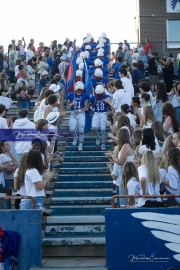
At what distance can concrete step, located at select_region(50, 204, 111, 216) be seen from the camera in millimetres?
12641

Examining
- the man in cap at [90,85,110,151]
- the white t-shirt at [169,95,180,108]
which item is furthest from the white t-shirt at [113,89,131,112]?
the white t-shirt at [169,95,180,108]

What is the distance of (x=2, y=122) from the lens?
14.2 meters

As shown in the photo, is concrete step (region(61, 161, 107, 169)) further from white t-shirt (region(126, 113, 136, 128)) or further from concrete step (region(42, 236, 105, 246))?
concrete step (region(42, 236, 105, 246))

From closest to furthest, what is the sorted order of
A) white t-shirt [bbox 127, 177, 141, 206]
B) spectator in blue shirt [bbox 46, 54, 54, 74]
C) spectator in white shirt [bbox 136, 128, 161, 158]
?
white t-shirt [bbox 127, 177, 141, 206] → spectator in white shirt [bbox 136, 128, 161, 158] → spectator in blue shirt [bbox 46, 54, 54, 74]

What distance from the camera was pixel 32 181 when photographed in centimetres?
1113

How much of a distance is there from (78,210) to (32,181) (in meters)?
1.81

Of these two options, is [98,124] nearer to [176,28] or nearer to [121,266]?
[121,266]

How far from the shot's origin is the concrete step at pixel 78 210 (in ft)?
41.5

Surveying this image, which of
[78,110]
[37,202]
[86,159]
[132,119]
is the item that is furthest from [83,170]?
[37,202]

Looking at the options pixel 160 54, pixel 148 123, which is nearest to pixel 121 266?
pixel 148 123

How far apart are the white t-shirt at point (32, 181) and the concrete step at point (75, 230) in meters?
0.97

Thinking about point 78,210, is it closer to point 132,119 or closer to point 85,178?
point 85,178

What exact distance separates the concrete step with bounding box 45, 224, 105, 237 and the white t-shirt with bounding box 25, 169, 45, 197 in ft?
3.17

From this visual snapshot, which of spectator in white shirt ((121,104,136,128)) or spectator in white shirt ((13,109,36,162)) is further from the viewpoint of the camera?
spectator in white shirt ((121,104,136,128))
